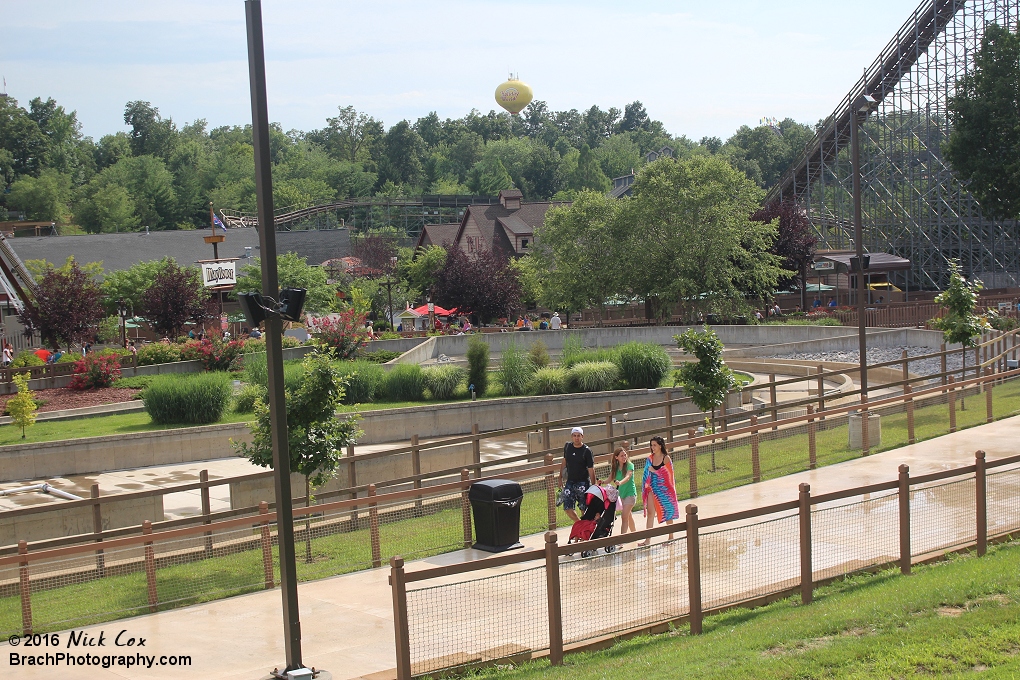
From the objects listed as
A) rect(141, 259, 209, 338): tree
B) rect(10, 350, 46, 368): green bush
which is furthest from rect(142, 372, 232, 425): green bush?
rect(141, 259, 209, 338): tree

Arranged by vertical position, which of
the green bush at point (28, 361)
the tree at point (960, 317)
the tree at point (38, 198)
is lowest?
the green bush at point (28, 361)

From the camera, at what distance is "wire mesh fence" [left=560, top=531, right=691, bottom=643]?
336 inches

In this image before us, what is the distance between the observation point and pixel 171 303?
150 feet

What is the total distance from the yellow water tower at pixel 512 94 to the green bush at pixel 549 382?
120 meters

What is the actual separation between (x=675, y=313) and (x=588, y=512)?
131 feet

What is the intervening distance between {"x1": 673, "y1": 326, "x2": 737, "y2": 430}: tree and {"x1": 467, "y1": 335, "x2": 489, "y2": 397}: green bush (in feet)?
43.9

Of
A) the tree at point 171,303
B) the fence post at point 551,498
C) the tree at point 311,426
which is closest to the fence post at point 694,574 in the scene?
the fence post at point 551,498

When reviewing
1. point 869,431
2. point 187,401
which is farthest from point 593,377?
point 869,431

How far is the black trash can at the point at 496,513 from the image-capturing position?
12750mm

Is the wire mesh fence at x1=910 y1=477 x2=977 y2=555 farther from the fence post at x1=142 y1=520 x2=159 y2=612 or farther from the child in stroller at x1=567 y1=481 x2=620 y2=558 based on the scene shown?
the fence post at x1=142 y1=520 x2=159 y2=612

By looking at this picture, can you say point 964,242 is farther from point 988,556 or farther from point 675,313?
point 988,556

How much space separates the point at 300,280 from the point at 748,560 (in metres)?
47.6

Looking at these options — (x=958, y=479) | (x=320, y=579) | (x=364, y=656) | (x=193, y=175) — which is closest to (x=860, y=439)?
(x=958, y=479)

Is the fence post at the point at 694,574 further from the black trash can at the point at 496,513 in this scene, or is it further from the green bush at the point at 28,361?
the green bush at the point at 28,361
